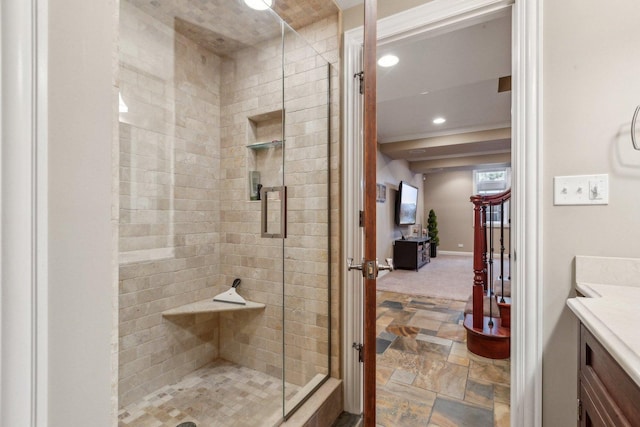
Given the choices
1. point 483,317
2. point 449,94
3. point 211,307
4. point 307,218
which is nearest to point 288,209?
point 307,218

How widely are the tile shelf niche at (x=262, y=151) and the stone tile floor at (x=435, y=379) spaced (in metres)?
1.69

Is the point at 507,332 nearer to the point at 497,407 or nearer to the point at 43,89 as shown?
the point at 497,407

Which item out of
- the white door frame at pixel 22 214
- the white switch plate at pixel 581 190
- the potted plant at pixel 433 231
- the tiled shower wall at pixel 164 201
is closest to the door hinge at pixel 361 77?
the white switch plate at pixel 581 190

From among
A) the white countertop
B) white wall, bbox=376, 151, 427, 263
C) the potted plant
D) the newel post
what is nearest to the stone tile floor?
the newel post

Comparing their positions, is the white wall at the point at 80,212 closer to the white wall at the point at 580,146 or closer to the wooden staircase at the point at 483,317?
the white wall at the point at 580,146

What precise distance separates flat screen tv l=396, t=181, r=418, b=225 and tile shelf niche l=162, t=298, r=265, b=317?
4733mm

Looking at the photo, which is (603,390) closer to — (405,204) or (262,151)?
(262,151)

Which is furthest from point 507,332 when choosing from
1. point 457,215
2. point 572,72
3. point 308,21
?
point 457,215

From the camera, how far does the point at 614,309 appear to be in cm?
89

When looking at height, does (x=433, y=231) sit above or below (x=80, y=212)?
below

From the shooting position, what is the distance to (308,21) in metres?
1.82

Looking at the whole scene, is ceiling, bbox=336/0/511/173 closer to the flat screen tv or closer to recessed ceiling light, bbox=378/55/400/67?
recessed ceiling light, bbox=378/55/400/67

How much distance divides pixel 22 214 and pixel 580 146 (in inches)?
69.6

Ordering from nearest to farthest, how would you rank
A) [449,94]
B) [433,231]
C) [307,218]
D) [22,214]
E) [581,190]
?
[22,214] < [581,190] < [307,218] < [449,94] < [433,231]
